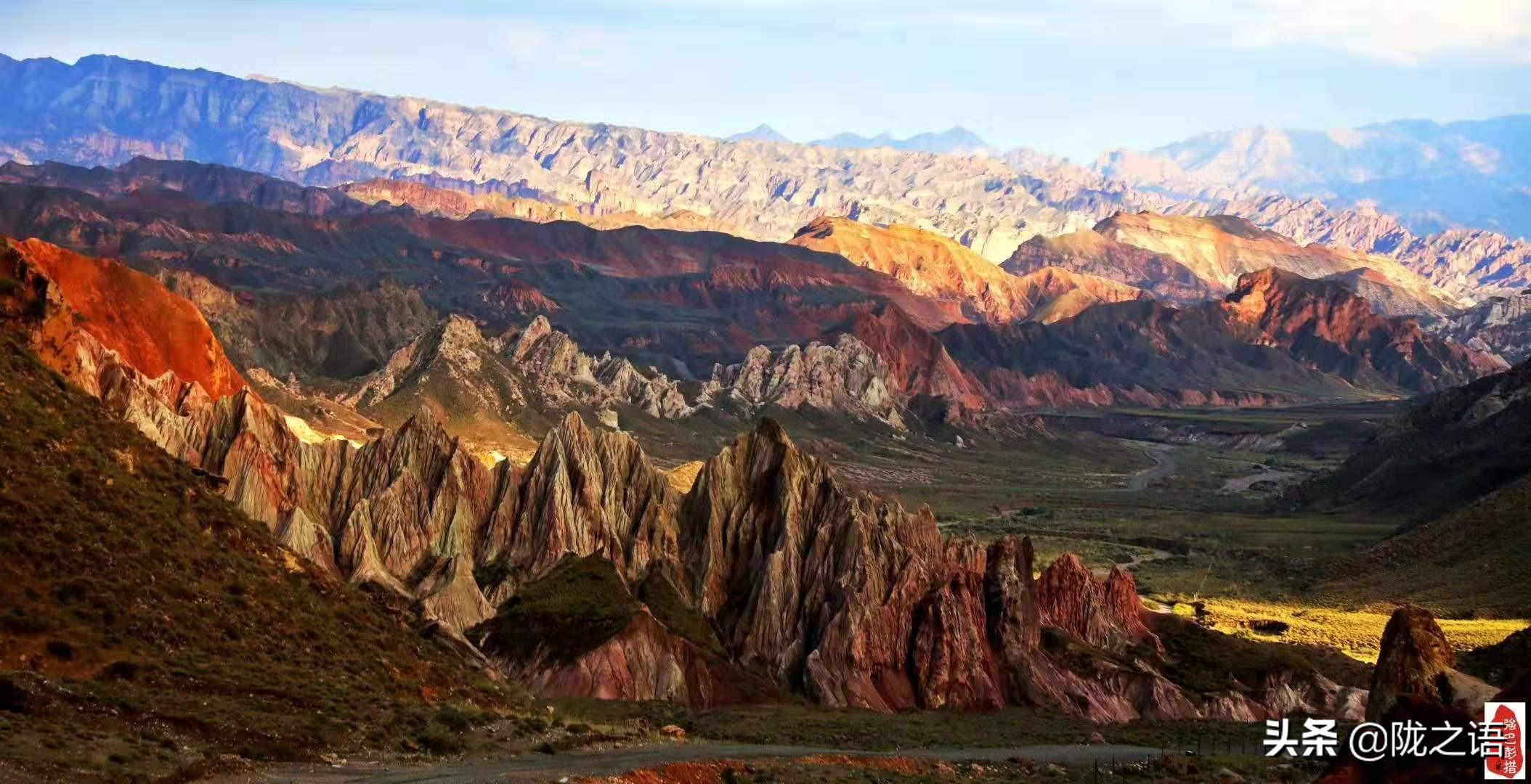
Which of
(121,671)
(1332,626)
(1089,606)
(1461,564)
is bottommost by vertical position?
(1332,626)

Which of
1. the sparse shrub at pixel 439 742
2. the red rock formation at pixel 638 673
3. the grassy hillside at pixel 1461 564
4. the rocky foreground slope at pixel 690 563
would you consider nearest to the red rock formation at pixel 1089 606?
the rocky foreground slope at pixel 690 563

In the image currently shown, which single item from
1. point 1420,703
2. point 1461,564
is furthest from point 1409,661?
point 1461,564

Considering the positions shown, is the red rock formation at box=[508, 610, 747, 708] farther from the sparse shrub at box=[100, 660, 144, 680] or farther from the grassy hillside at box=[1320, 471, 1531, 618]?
Answer: the grassy hillside at box=[1320, 471, 1531, 618]

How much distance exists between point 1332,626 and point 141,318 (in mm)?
100080

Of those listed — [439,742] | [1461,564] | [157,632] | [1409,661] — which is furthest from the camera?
[1461,564]

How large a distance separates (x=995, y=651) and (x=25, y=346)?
46561mm

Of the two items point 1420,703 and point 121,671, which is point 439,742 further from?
point 1420,703

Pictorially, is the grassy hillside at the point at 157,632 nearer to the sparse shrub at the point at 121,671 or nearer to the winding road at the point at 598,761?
the sparse shrub at the point at 121,671

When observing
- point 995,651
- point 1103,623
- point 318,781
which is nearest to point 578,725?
point 318,781

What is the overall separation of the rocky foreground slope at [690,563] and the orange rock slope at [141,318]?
152 feet

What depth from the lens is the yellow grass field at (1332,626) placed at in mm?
101312

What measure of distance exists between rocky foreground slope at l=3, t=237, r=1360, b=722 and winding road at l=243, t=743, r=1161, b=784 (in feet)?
45.9

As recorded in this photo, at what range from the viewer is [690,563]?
83.8 meters

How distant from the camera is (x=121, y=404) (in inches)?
3002
